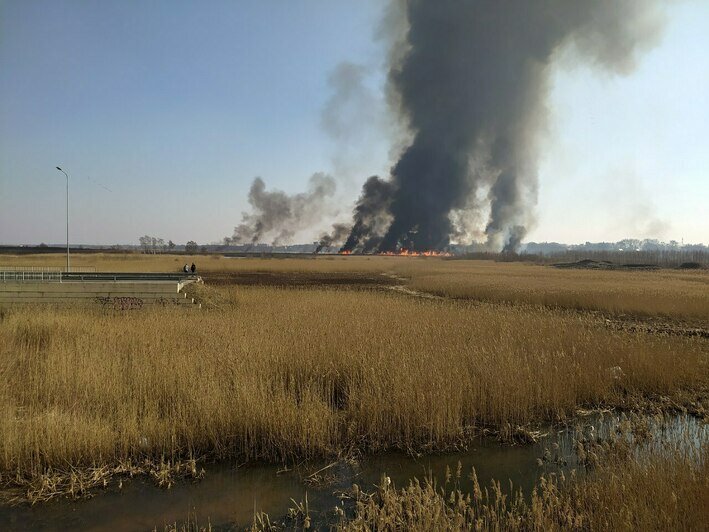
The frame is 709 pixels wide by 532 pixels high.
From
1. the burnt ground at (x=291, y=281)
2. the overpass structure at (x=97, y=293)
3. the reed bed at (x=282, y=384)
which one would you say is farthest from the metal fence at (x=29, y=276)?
the burnt ground at (x=291, y=281)

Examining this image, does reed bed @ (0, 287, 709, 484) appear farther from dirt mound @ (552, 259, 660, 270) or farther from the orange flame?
the orange flame

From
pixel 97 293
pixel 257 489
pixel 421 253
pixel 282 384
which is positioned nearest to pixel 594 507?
pixel 257 489

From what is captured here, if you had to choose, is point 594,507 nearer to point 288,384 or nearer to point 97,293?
point 288,384

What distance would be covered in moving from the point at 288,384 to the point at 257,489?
2801mm

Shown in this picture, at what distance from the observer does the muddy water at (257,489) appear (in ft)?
15.0

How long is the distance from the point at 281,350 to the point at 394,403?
3.33 meters

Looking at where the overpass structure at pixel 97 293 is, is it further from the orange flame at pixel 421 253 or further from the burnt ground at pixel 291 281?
the orange flame at pixel 421 253

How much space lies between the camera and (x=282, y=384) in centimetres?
699

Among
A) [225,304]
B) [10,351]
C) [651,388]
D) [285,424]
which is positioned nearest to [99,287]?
[225,304]

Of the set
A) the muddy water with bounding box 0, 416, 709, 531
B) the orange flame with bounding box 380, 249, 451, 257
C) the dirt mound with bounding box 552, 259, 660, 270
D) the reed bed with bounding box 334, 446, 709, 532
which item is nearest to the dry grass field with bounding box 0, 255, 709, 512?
the muddy water with bounding box 0, 416, 709, 531

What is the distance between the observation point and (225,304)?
1817cm

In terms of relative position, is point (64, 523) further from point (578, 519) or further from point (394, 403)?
point (578, 519)

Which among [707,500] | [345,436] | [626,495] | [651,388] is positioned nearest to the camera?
[707,500]

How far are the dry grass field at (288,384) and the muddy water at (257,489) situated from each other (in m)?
0.40
